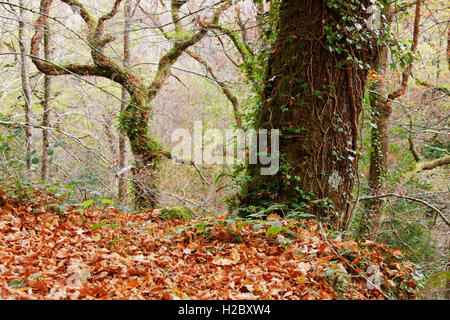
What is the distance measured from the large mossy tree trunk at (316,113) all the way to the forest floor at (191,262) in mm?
664

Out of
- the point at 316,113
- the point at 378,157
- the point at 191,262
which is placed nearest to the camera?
the point at 191,262

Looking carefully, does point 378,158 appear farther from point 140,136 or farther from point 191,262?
point 191,262

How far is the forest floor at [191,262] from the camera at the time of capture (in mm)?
2328

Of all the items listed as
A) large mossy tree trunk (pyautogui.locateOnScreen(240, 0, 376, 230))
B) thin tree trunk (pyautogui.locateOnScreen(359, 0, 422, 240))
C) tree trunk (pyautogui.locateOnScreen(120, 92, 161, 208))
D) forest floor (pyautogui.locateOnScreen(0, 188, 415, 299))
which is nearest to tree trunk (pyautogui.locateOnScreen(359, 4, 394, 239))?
thin tree trunk (pyautogui.locateOnScreen(359, 0, 422, 240))

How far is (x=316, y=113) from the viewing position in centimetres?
399

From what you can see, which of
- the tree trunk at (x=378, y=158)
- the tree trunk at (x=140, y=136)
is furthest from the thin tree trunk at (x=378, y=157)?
the tree trunk at (x=140, y=136)

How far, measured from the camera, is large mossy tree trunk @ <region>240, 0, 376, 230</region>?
3.95 meters

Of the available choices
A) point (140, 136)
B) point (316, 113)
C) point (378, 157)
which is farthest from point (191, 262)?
point (378, 157)

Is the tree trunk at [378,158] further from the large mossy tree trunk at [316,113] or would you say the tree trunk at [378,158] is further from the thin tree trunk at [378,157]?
the large mossy tree trunk at [316,113]

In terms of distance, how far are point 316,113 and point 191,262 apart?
7.27ft

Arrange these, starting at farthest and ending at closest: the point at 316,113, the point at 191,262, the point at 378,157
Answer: the point at 378,157 → the point at 316,113 → the point at 191,262
